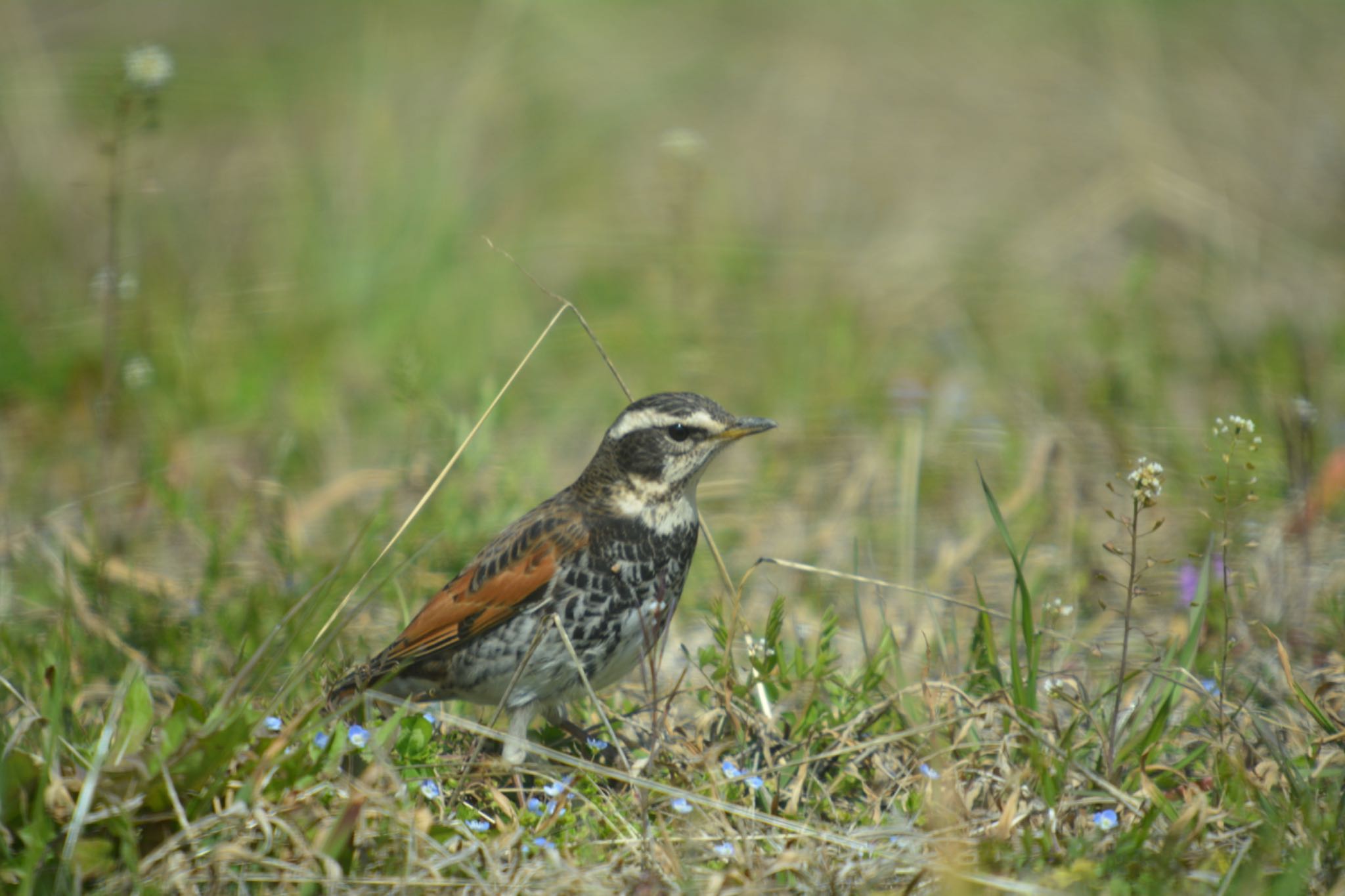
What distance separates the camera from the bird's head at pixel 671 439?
14.6 ft

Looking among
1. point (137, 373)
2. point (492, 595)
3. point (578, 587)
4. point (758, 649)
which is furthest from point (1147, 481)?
point (137, 373)

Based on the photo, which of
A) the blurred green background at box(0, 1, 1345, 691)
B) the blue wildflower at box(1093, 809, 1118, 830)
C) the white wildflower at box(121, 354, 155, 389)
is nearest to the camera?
the blue wildflower at box(1093, 809, 1118, 830)

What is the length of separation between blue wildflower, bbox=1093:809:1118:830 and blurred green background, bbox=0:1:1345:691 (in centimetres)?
200

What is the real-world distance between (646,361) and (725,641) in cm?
437

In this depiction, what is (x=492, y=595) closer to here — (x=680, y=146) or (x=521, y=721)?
(x=521, y=721)

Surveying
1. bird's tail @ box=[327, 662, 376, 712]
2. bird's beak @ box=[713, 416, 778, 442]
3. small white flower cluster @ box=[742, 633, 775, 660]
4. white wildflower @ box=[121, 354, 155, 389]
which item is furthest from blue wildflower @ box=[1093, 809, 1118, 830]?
white wildflower @ box=[121, 354, 155, 389]

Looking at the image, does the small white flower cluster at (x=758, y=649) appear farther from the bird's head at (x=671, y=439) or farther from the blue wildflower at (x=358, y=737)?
the blue wildflower at (x=358, y=737)

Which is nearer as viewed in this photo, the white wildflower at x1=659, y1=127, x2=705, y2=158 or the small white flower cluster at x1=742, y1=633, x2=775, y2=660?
the small white flower cluster at x1=742, y1=633, x2=775, y2=660

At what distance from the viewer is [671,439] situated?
4.46 m

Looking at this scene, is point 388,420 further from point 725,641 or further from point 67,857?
point 67,857

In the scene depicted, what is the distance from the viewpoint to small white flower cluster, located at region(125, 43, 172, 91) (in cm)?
493

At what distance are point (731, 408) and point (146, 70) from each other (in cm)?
385

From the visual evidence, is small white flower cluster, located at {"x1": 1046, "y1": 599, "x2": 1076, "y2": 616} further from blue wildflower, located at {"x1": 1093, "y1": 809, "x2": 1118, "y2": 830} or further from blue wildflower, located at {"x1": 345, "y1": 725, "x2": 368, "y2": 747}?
blue wildflower, located at {"x1": 345, "y1": 725, "x2": 368, "y2": 747}

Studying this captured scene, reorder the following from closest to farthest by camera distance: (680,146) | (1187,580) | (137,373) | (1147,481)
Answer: (1147,481) → (1187,580) → (137,373) → (680,146)
